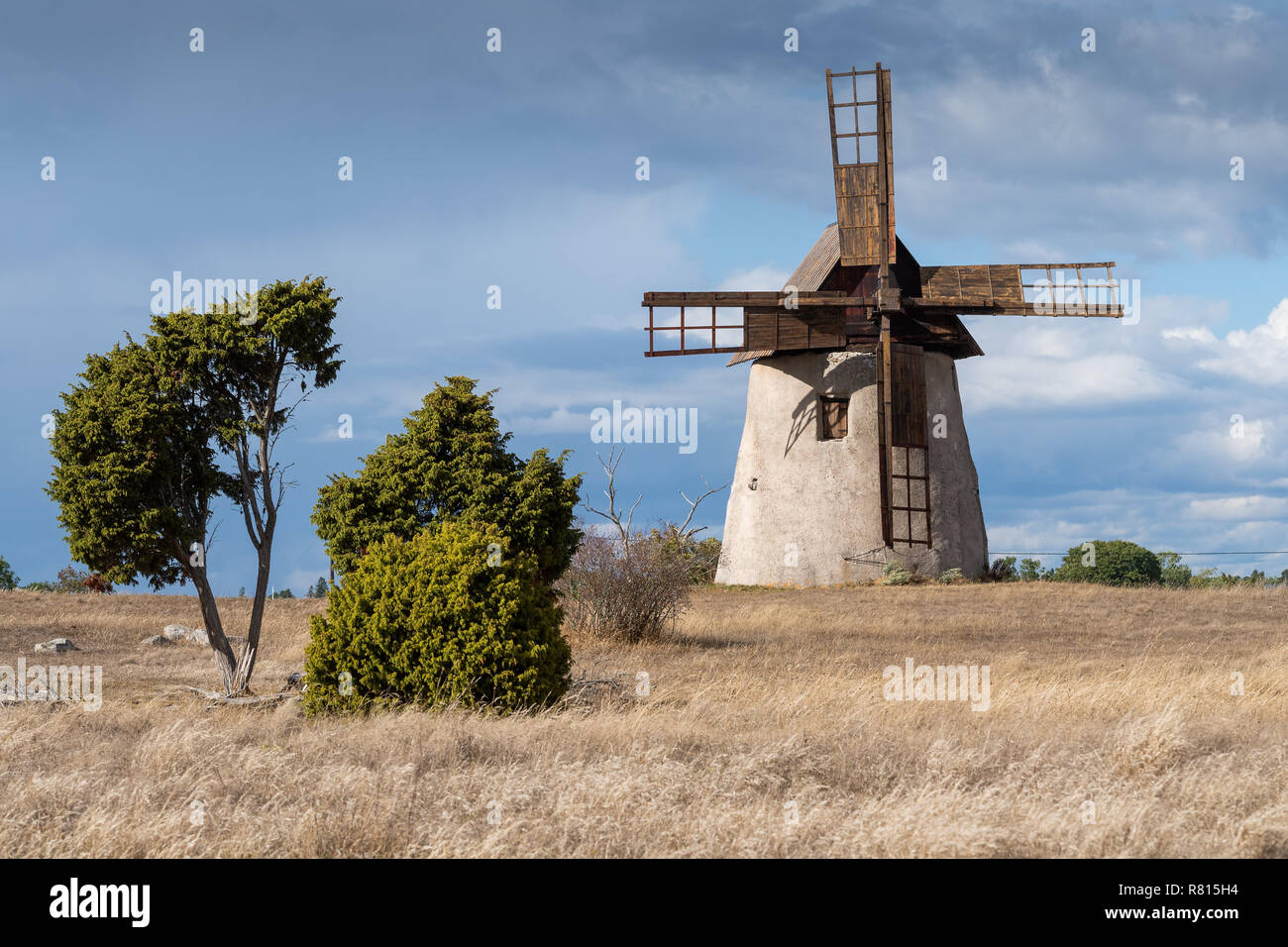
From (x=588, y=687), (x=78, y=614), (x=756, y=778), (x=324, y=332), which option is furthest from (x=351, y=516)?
(x=78, y=614)

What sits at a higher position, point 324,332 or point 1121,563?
point 324,332

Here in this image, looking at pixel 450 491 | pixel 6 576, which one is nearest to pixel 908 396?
pixel 450 491

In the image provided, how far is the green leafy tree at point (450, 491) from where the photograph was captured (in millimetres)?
17016

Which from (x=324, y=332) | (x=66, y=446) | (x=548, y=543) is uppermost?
(x=324, y=332)

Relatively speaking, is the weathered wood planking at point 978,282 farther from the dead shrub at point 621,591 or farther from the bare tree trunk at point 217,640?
the bare tree trunk at point 217,640

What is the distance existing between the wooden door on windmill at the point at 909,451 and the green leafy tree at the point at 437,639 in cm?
2152

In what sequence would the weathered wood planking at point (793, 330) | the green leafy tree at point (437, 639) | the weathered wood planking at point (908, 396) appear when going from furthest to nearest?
the weathered wood planking at point (793, 330)
the weathered wood planking at point (908, 396)
the green leafy tree at point (437, 639)

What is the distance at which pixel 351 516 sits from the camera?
17.0 m

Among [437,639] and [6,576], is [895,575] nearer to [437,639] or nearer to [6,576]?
[437,639]

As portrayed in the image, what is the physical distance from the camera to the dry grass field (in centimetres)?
643

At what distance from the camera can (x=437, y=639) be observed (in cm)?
1193

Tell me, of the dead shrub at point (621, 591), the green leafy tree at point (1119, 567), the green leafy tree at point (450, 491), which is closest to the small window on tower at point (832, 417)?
the dead shrub at point (621, 591)
